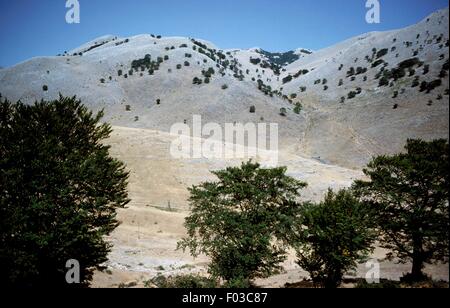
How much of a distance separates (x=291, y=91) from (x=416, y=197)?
99.9 meters

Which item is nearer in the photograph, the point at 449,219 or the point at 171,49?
the point at 449,219

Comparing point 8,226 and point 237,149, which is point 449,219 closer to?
point 8,226

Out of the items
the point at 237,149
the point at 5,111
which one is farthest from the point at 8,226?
the point at 237,149

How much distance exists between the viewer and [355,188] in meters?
21.1

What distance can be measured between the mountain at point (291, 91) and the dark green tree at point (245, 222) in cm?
3689

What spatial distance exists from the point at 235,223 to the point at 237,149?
42.3 metres

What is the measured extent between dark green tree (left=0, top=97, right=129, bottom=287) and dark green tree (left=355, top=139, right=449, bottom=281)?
1692 cm

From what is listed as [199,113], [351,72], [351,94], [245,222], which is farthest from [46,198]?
[351,72]

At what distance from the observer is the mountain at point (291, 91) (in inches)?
2471

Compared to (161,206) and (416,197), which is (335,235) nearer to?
(416,197)

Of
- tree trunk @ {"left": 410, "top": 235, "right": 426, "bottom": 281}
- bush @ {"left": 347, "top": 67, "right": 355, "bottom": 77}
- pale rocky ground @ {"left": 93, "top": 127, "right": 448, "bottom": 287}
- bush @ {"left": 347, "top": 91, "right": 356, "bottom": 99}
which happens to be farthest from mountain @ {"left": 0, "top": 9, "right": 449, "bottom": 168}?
tree trunk @ {"left": 410, "top": 235, "right": 426, "bottom": 281}

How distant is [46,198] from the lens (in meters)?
17.2

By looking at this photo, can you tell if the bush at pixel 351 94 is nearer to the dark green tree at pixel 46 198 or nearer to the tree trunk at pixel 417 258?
the tree trunk at pixel 417 258
